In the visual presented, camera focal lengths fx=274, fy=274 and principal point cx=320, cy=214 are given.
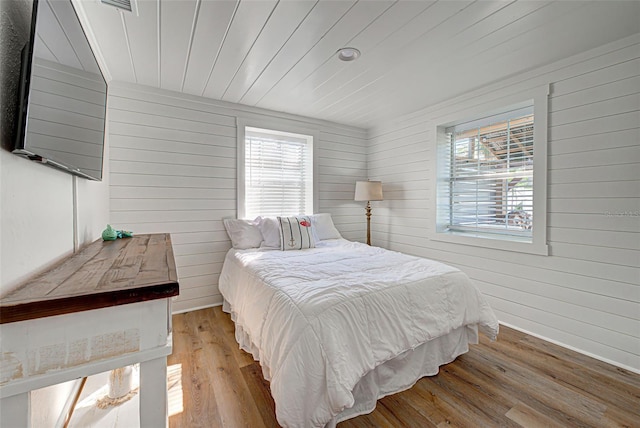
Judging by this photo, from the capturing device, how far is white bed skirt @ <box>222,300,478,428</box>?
157cm

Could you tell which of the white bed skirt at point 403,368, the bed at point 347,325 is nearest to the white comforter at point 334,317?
the bed at point 347,325

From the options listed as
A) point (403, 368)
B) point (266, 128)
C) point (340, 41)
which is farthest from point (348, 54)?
point (403, 368)

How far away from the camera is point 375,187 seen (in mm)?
3682

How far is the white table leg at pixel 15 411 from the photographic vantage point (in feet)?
2.19

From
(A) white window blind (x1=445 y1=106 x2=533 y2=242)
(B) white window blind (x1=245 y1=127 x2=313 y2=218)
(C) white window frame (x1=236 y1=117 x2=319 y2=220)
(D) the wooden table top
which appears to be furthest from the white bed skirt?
(B) white window blind (x1=245 y1=127 x2=313 y2=218)

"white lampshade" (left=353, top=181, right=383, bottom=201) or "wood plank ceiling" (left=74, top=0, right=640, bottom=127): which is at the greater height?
"wood plank ceiling" (left=74, top=0, right=640, bottom=127)

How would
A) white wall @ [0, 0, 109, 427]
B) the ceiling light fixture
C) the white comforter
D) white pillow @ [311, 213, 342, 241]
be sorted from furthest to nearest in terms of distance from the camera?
white pillow @ [311, 213, 342, 241]
the ceiling light fixture
the white comforter
white wall @ [0, 0, 109, 427]

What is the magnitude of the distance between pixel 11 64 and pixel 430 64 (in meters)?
2.49

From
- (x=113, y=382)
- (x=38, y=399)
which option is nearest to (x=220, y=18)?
(x=38, y=399)

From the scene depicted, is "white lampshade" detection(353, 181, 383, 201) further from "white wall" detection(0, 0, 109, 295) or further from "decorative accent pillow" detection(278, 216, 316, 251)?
"white wall" detection(0, 0, 109, 295)

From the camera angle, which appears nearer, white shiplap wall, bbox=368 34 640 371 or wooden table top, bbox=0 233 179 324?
wooden table top, bbox=0 233 179 324

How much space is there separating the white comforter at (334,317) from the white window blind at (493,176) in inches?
47.1

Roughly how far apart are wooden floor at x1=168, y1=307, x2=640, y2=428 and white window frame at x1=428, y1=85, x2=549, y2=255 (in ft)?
2.94

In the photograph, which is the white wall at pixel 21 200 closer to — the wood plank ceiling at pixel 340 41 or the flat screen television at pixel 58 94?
the flat screen television at pixel 58 94
